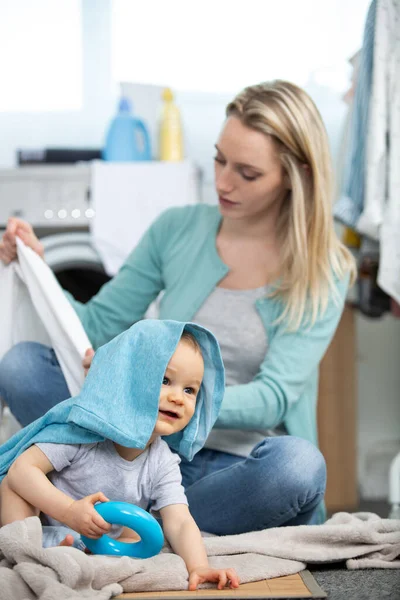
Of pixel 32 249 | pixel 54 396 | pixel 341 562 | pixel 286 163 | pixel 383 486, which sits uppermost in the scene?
pixel 286 163

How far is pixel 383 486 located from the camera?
293cm

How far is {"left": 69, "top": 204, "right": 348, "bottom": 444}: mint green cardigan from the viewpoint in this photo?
4.91 feet

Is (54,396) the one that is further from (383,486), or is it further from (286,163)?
(383,486)

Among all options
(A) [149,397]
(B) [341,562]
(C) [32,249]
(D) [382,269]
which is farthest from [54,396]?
(D) [382,269]

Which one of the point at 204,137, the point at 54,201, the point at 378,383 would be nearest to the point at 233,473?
the point at 54,201

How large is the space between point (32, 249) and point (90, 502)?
0.69 metres

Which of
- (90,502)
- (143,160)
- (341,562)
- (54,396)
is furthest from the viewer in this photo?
(143,160)

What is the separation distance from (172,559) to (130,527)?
0.29ft

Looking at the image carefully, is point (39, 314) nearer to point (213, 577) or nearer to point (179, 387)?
point (179, 387)

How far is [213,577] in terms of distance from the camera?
1071 mm

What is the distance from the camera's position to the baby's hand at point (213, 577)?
1.05 metres

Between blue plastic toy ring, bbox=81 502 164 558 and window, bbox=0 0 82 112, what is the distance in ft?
7.74

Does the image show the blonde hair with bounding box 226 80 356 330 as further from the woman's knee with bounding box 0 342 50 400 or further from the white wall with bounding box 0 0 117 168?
the white wall with bounding box 0 0 117 168

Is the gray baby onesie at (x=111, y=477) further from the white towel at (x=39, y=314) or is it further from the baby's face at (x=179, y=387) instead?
the white towel at (x=39, y=314)
